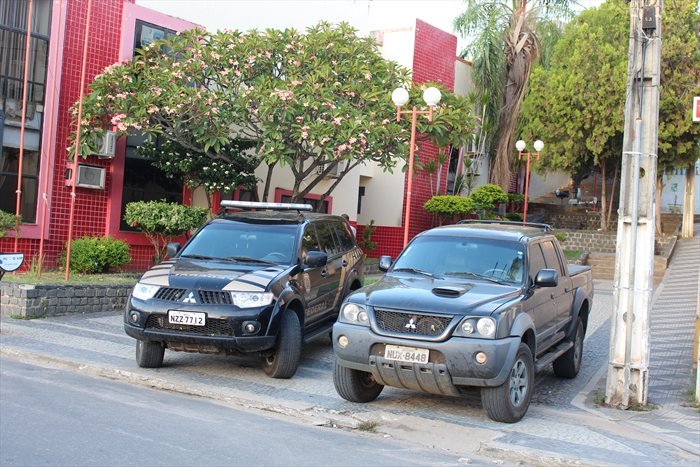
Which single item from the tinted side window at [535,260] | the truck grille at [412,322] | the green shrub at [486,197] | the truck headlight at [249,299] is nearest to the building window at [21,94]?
the truck headlight at [249,299]

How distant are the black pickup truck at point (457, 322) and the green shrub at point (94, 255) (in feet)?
28.0

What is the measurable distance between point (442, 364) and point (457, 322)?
0.41 metres

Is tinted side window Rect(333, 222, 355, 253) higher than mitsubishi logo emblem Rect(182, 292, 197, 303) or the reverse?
higher

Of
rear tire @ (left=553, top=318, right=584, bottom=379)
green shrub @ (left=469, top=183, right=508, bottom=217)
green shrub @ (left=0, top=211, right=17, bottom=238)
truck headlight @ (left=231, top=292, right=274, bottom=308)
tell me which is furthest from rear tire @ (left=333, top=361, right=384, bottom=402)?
green shrub @ (left=469, top=183, right=508, bottom=217)

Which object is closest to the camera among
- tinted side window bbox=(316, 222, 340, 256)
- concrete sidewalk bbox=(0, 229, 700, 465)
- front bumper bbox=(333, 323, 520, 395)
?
concrete sidewalk bbox=(0, 229, 700, 465)

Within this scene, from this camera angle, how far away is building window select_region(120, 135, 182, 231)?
1714 centimetres

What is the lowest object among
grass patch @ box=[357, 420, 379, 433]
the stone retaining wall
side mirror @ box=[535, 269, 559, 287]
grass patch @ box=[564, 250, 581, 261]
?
grass patch @ box=[357, 420, 379, 433]

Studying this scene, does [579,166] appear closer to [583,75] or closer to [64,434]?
[583,75]

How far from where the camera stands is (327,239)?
35.3ft

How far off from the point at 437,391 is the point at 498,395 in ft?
1.91

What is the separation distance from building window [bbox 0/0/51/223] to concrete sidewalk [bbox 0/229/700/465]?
14.3ft

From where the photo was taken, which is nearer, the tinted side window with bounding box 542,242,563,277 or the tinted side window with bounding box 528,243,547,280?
the tinted side window with bounding box 528,243,547,280

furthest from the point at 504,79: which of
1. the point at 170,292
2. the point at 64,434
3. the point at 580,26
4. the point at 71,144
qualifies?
the point at 64,434

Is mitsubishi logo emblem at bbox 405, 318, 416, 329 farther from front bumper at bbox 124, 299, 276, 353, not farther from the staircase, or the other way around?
the staircase
